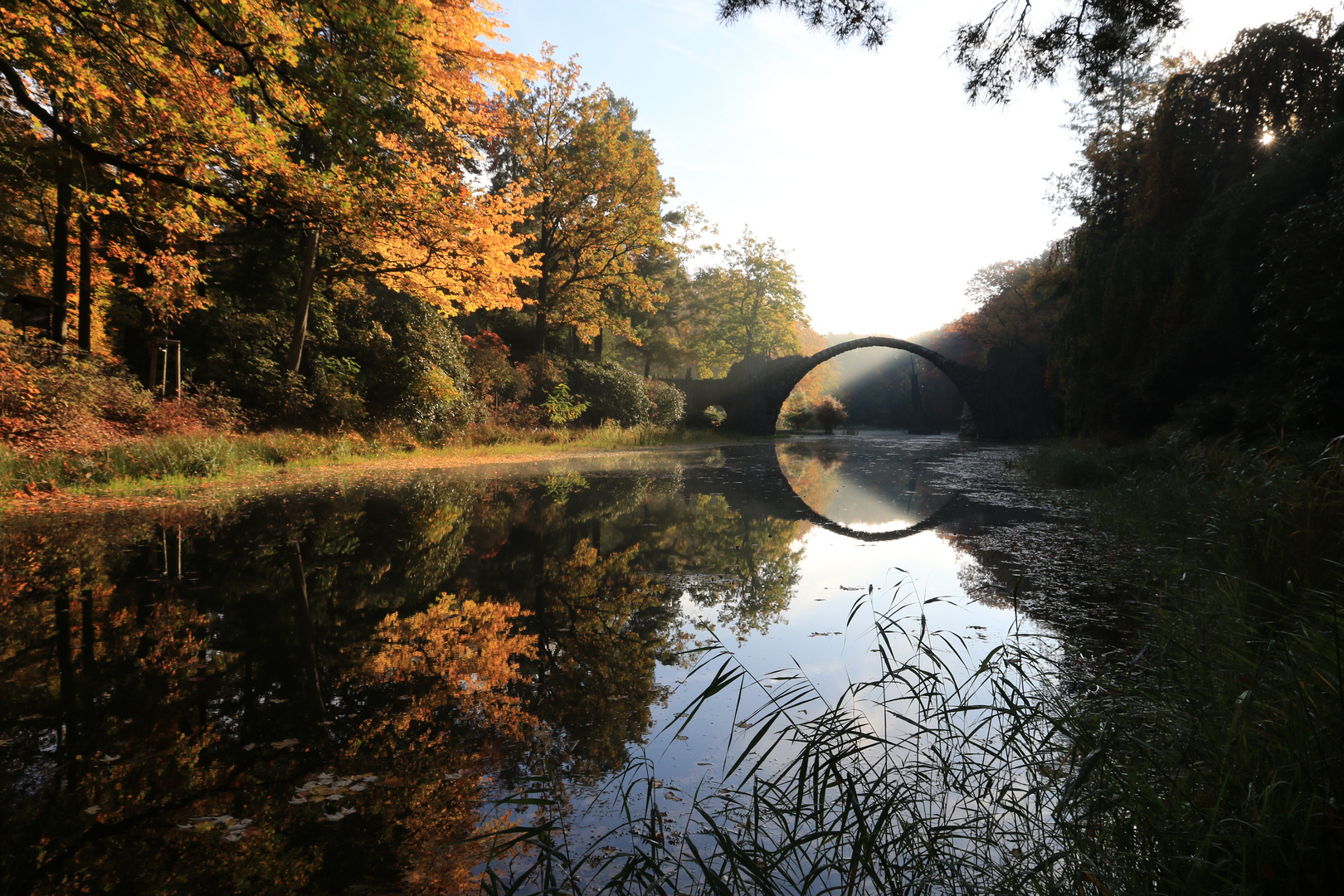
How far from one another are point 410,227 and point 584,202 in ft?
27.7

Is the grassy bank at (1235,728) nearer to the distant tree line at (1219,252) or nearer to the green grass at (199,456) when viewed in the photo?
the distant tree line at (1219,252)

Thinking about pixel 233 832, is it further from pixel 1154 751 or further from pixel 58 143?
pixel 58 143

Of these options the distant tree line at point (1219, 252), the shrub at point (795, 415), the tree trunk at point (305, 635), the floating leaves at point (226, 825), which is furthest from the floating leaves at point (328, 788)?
the shrub at point (795, 415)

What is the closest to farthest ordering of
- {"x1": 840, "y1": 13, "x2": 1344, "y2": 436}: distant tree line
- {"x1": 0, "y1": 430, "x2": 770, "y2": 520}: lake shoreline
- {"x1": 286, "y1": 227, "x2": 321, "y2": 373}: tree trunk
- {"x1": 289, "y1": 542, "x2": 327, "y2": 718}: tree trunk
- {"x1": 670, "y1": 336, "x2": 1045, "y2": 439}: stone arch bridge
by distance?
{"x1": 289, "y1": 542, "x2": 327, "y2": 718}: tree trunk, {"x1": 840, "y1": 13, "x2": 1344, "y2": 436}: distant tree line, {"x1": 0, "y1": 430, "x2": 770, "y2": 520}: lake shoreline, {"x1": 286, "y1": 227, "x2": 321, "y2": 373}: tree trunk, {"x1": 670, "y1": 336, "x2": 1045, "y2": 439}: stone arch bridge

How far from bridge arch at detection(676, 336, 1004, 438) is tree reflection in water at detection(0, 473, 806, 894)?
21.9 m

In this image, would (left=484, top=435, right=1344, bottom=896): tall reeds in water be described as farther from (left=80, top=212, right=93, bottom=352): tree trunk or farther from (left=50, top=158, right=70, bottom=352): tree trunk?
(left=80, top=212, right=93, bottom=352): tree trunk

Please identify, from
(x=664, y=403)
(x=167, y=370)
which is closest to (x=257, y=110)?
(x=167, y=370)

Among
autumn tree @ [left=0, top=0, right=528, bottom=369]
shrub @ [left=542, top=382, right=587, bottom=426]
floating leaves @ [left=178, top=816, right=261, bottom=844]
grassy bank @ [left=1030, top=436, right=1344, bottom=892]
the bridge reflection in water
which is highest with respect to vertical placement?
autumn tree @ [left=0, top=0, right=528, bottom=369]

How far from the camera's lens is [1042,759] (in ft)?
6.61

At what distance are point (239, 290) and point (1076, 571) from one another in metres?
16.2

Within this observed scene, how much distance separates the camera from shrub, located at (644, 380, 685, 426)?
2327 centimetres

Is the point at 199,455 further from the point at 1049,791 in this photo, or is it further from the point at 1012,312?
the point at 1012,312

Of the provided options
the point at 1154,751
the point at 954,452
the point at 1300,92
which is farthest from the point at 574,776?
the point at 954,452

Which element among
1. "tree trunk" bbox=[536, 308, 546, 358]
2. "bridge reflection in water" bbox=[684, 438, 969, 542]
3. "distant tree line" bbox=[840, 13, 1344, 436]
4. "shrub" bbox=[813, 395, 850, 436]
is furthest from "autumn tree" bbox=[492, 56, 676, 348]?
"shrub" bbox=[813, 395, 850, 436]
